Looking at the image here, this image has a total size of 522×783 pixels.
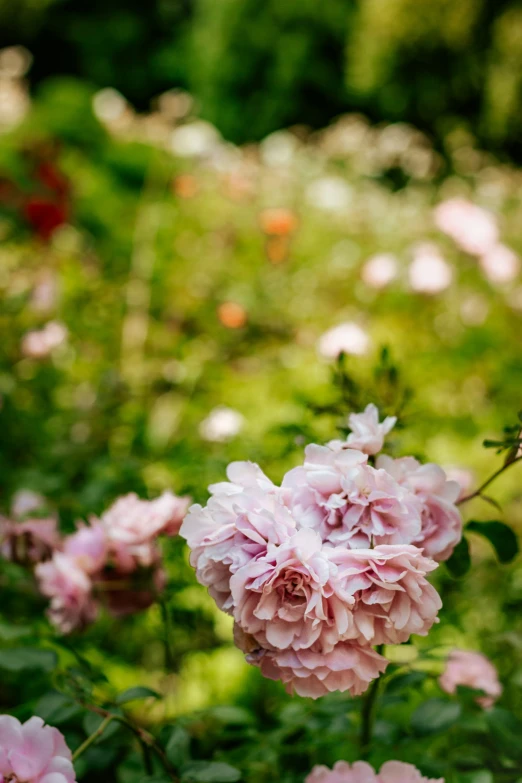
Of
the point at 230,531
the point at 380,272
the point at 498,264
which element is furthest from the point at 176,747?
the point at 498,264

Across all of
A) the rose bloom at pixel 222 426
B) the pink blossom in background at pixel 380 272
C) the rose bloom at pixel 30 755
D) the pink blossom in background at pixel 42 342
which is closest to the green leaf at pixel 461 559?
the rose bloom at pixel 30 755

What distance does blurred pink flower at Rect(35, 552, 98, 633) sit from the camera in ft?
2.88

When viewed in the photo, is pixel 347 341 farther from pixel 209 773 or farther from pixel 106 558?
pixel 209 773

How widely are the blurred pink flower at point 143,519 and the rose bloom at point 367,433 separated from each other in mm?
252

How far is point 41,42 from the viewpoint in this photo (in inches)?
486

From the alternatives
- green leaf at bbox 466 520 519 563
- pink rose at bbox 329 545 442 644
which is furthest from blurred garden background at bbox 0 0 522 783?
pink rose at bbox 329 545 442 644

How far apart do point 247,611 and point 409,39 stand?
23.1ft

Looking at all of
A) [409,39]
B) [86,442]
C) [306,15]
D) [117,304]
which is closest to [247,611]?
[86,442]

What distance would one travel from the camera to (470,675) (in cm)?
89

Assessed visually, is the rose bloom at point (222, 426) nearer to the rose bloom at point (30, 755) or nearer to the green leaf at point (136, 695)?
the green leaf at point (136, 695)

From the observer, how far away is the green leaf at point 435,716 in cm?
75

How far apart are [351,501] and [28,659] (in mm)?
391

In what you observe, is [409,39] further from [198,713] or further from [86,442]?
[198,713]

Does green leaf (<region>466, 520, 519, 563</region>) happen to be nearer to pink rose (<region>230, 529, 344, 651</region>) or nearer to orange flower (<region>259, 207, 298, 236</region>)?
pink rose (<region>230, 529, 344, 651</region>)
